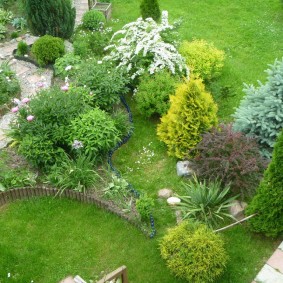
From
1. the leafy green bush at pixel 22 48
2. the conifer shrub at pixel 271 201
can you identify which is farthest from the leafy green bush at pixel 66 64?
the conifer shrub at pixel 271 201

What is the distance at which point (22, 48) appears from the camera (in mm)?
10547

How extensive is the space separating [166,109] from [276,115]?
7.34 feet

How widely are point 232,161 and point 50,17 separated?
6569 mm

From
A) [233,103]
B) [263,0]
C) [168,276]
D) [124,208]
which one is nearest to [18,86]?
[124,208]

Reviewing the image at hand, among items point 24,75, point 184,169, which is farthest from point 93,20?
point 184,169

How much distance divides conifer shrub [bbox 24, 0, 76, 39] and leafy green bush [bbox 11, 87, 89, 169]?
12.2ft

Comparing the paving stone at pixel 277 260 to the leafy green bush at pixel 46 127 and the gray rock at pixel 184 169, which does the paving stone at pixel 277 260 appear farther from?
the leafy green bush at pixel 46 127

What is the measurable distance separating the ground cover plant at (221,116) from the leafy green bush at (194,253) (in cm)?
29

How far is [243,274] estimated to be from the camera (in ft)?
19.7

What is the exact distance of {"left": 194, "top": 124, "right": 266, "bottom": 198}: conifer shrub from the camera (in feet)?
22.0

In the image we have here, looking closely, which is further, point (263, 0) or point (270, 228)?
point (263, 0)

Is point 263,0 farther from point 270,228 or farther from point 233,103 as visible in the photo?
Answer: point 270,228

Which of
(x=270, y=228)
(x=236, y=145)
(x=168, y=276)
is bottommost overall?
(x=168, y=276)

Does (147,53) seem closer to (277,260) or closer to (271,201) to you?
(271,201)
